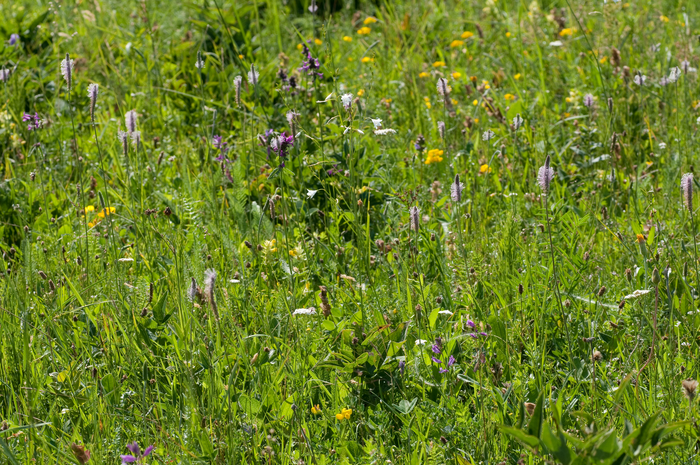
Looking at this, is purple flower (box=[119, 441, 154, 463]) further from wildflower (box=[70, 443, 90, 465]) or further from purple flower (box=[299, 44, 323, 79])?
purple flower (box=[299, 44, 323, 79])

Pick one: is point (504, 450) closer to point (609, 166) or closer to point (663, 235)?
point (663, 235)

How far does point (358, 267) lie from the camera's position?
241cm

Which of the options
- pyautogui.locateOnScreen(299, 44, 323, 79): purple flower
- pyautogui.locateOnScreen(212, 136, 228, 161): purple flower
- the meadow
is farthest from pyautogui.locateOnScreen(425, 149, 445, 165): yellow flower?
pyautogui.locateOnScreen(212, 136, 228, 161): purple flower

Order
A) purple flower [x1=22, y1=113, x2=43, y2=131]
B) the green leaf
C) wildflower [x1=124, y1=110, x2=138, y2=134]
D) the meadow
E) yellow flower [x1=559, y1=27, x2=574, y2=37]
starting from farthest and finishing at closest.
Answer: yellow flower [x1=559, y1=27, x2=574, y2=37], purple flower [x1=22, y1=113, x2=43, y2=131], wildflower [x1=124, y1=110, x2=138, y2=134], the meadow, the green leaf

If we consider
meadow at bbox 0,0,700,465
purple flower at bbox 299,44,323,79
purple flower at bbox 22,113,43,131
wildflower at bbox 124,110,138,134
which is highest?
wildflower at bbox 124,110,138,134

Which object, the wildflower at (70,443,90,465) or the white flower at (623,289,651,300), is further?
the white flower at (623,289,651,300)

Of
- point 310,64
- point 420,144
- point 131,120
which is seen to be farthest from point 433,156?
point 131,120

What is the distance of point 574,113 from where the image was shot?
364 cm

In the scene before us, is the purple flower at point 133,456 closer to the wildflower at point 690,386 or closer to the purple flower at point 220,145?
the wildflower at point 690,386

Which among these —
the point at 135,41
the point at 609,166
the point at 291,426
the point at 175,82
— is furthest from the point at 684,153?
the point at 135,41

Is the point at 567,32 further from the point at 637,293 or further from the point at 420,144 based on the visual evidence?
the point at 637,293

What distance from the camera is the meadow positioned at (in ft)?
Result: 5.62

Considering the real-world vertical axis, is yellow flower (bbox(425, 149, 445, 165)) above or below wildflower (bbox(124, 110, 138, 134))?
below

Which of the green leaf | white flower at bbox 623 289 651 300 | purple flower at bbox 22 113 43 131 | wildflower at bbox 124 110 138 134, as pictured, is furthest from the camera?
purple flower at bbox 22 113 43 131
